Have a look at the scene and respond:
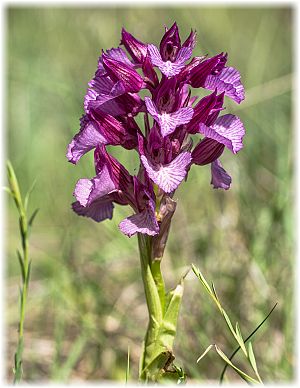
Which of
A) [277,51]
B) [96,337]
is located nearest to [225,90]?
[96,337]

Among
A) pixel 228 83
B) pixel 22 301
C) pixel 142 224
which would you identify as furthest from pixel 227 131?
pixel 22 301

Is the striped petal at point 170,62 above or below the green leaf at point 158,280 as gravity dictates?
above

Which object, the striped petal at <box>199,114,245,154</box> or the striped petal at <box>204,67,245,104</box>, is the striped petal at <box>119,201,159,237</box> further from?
the striped petal at <box>204,67,245,104</box>

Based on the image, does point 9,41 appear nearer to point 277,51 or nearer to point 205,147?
point 277,51

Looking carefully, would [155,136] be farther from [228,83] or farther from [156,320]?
[156,320]

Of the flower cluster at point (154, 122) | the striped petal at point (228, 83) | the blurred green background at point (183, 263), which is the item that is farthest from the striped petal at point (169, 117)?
the blurred green background at point (183, 263)

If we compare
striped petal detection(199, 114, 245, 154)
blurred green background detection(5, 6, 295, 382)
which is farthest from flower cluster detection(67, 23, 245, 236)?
blurred green background detection(5, 6, 295, 382)

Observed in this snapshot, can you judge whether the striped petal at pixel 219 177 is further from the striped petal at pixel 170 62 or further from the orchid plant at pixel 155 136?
the striped petal at pixel 170 62
